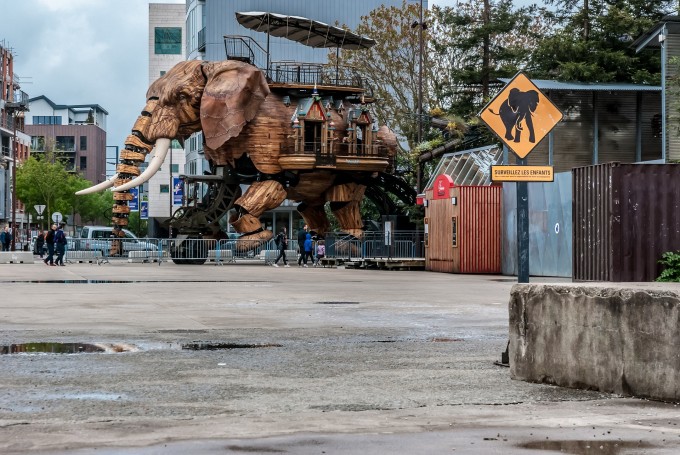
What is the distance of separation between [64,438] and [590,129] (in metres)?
35.9

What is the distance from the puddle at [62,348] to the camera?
1154 cm

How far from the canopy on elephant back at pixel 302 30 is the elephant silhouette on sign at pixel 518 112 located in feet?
128

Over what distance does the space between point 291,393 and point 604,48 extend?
45.1m

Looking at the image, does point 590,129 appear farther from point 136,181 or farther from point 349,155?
point 136,181

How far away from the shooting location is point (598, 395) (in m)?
8.55

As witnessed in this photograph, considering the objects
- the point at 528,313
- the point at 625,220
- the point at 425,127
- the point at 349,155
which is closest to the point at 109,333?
the point at 528,313

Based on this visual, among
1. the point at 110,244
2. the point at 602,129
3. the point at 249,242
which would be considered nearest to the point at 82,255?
the point at 110,244

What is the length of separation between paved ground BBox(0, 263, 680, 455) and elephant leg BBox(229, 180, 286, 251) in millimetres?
30131

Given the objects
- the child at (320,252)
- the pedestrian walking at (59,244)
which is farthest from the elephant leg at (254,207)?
the pedestrian walking at (59,244)

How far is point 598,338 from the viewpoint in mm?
8641

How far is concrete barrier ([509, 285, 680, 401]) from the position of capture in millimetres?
8148

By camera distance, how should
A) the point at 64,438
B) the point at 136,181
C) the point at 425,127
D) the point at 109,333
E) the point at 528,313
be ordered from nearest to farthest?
the point at 64,438
the point at 528,313
the point at 109,333
the point at 136,181
the point at 425,127

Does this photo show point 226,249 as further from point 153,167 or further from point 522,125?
point 522,125

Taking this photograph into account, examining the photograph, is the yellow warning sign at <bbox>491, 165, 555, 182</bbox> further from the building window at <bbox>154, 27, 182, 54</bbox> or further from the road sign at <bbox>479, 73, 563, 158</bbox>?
the building window at <bbox>154, 27, 182, 54</bbox>
